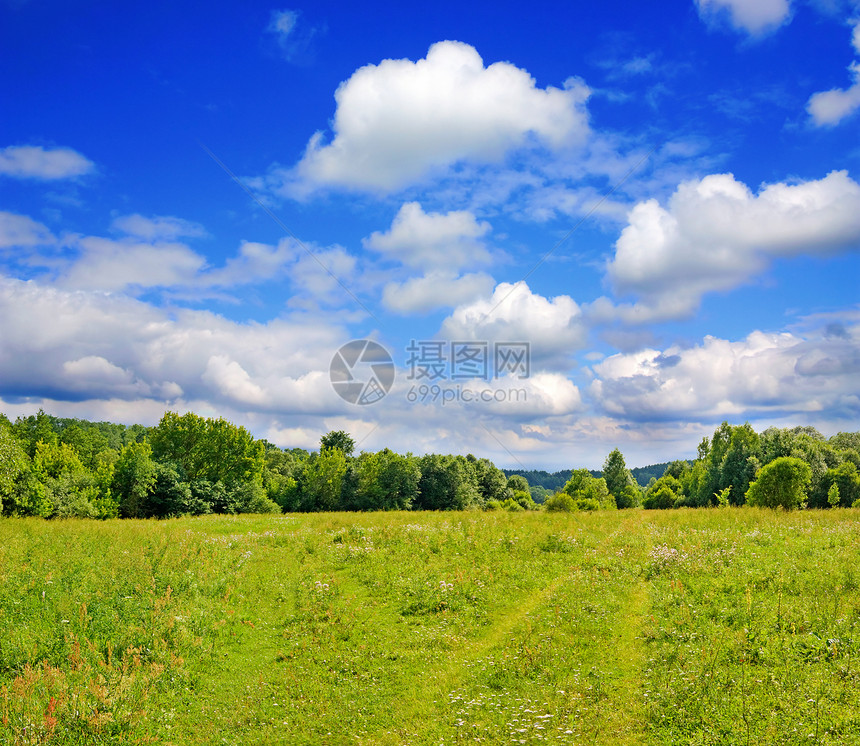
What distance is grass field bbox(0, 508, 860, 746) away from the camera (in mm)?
10469

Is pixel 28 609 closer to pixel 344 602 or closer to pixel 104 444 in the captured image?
pixel 344 602

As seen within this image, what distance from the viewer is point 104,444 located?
12088 centimetres

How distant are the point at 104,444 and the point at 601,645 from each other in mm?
134566

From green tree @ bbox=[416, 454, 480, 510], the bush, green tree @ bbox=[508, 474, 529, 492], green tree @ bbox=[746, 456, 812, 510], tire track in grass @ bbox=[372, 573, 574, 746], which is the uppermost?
green tree @ bbox=[746, 456, 812, 510]

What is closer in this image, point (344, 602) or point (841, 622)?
point (841, 622)

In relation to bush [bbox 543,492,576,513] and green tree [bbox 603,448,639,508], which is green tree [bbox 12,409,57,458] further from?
green tree [bbox 603,448,639,508]

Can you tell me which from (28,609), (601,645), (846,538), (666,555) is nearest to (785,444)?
(846,538)

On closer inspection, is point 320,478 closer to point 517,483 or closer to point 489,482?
point 489,482

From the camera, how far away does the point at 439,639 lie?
46.6 feet

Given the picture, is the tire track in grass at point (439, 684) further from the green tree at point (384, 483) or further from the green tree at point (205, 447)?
the green tree at point (384, 483)

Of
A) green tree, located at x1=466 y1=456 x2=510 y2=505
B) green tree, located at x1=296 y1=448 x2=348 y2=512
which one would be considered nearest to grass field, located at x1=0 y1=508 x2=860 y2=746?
green tree, located at x1=296 y1=448 x2=348 y2=512

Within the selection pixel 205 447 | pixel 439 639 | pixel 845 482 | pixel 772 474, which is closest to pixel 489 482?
pixel 845 482

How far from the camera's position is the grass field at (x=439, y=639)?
10469 mm

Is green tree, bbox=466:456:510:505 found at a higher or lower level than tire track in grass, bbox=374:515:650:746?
lower
